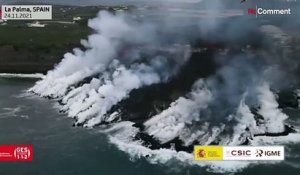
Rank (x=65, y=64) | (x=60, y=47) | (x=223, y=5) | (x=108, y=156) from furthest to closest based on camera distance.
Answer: (x=65, y=64) → (x=60, y=47) → (x=223, y=5) → (x=108, y=156)

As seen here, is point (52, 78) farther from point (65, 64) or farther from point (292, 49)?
point (292, 49)

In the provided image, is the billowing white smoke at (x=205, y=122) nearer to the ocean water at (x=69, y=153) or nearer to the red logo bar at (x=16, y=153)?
the ocean water at (x=69, y=153)

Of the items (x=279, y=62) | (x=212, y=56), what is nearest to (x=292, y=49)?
(x=279, y=62)

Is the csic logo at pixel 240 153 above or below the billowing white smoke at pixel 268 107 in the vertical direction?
below

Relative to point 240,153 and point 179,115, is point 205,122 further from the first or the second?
point 240,153

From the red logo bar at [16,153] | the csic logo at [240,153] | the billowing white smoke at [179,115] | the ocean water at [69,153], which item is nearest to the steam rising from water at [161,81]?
the billowing white smoke at [179,115]

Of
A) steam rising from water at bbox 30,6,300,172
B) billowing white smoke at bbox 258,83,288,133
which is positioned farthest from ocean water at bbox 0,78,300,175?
billowing white smoke at bbox 258,83,288,133

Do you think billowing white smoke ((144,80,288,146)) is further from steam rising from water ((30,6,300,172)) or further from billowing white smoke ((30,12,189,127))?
billowing white smoke ((30,12,189,127))
